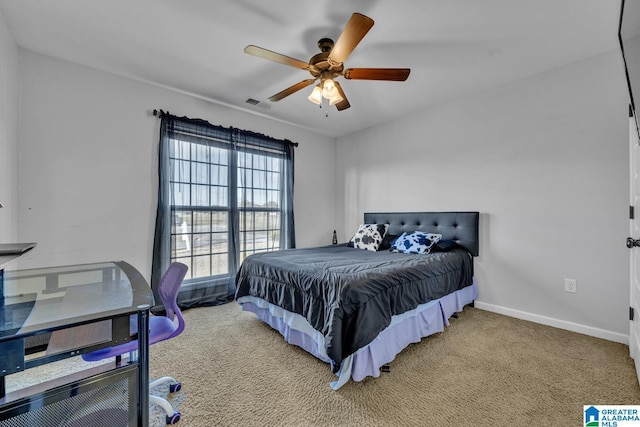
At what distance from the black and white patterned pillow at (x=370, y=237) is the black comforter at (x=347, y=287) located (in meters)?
0.88

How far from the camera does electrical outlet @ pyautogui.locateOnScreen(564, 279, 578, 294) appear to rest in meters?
2.47

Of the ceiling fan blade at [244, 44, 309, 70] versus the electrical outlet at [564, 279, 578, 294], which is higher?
the ceiling fan blade at [244, 44, 309, 70]

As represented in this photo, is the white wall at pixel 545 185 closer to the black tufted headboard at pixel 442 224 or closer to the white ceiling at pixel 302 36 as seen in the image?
the black tufted headboard at pixel 442 224

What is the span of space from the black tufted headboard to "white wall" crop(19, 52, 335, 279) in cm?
292

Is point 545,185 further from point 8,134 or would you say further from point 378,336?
point 8,134

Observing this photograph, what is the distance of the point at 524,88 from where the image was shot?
2.76 meters

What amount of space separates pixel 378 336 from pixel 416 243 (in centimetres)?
152

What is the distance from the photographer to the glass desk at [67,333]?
0.79 metres

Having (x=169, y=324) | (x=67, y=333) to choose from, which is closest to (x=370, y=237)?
(x=169, y=324)

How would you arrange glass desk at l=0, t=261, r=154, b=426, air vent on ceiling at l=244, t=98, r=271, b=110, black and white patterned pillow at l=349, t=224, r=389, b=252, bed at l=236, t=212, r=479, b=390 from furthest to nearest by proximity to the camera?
black and white patterned pillow at l=349, t=224, r=389, b=252, air vent on ceiling at l=244, t=98, r=271, b=110, bed at l=236, t=212, r=479, b=390, glass desk at l=0, t=261, r=154, b=426

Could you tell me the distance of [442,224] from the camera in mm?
3311

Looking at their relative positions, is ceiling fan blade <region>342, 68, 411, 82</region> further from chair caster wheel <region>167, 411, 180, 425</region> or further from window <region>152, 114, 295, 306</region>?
chair caster wheel <region>167, 411, 180, 425</region>

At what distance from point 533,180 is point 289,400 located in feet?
9.77

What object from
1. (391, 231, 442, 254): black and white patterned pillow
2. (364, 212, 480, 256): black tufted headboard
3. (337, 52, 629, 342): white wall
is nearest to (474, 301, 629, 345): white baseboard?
(337, 52, 629, 342): white wall
